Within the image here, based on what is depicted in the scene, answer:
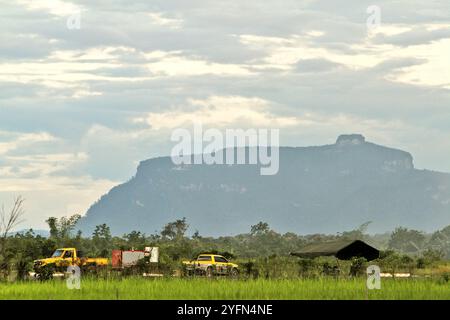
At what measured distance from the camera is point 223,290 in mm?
29391

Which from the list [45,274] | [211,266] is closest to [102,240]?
[211,266]

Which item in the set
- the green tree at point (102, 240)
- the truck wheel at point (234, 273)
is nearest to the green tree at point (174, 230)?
the green tree at point (102, 240)

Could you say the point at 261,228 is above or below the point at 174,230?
above

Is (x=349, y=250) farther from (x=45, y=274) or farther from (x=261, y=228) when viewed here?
(x=261, y=228)

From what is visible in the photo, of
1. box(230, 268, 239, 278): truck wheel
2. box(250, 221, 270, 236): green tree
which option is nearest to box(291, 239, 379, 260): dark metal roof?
box(230, 268, 239, 278): truck wheel

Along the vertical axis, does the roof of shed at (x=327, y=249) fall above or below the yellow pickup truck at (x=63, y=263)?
above

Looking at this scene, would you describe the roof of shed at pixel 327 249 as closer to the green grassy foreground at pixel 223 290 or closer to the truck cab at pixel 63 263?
the truck cab at pixel 63 263

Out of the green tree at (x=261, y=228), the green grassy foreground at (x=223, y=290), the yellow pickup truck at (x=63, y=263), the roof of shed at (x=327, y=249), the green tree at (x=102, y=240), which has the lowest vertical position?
the green grassy foreground at (x=223, y=290)

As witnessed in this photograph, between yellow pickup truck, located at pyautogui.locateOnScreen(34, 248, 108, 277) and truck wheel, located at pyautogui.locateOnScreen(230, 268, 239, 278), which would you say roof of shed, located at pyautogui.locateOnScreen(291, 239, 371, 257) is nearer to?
truck wheel, located at pyautogui.locateOnScreen(230, 268, 239, 278)

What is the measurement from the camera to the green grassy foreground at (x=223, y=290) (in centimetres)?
2777
